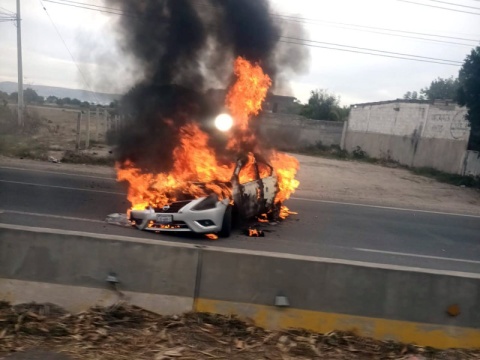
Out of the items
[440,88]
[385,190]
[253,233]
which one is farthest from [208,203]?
[440,88]

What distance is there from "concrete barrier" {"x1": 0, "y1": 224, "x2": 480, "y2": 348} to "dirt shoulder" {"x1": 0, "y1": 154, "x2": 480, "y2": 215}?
11.2 meters

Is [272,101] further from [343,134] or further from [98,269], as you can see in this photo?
[343,134]

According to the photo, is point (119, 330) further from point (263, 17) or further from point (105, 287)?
point (263, 17)

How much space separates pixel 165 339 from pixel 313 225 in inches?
287

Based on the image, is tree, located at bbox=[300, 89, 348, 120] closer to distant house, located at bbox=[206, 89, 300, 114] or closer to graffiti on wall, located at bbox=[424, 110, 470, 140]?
graffiti on wall, located at bbox=[424, 110, 470, 140]

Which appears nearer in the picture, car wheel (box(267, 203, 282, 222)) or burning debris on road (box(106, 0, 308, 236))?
burning debris on road (box(106, 0, 308, 236))

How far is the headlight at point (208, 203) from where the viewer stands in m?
8.52

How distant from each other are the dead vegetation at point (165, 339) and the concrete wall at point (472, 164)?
2174 cm

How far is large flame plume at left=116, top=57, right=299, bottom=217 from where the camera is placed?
9.02 m

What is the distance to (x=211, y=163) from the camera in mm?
9766

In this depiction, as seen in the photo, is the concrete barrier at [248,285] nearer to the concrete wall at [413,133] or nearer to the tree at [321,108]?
the concrete wall at [413,133]

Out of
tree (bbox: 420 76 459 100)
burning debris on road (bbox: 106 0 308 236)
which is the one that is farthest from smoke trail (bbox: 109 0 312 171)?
tree (bbox: 420 76 459 100)

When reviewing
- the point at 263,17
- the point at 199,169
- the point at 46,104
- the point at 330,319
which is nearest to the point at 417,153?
the point at 263,17

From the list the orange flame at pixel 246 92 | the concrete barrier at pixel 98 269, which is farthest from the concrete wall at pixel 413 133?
the concrete barrier at pixel 98 269
